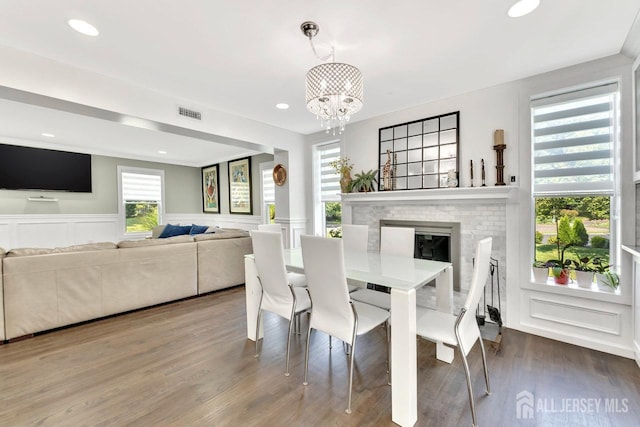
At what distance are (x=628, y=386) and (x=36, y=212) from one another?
851 cm

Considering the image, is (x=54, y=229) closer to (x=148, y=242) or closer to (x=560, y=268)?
(x=148, y=242)

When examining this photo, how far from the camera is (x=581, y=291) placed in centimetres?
257

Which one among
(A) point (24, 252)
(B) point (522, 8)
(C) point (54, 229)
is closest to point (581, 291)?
(B) point (522, 8)

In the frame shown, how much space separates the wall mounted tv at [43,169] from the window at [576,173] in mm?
7724

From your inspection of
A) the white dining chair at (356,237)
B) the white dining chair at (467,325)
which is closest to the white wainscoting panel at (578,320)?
the white dining chair at (467,325)

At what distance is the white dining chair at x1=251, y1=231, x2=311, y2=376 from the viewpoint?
220cm

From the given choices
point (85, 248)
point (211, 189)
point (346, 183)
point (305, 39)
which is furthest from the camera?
point (211, 189)

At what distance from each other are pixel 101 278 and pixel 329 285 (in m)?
2.80

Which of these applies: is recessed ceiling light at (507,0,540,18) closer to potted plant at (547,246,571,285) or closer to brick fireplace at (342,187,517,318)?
brick fireplace at (342,187,517,318)

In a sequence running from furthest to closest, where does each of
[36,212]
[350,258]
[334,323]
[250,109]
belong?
[36,212] → [250,109] → [350,258] → [334,323]

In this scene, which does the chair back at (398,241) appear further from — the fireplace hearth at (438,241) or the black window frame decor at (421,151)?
the black window frame decor at (421,151)

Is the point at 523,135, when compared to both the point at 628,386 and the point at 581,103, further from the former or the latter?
the point at 628,386

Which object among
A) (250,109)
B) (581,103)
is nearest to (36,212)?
(250,109)

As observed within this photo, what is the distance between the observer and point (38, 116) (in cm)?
400
